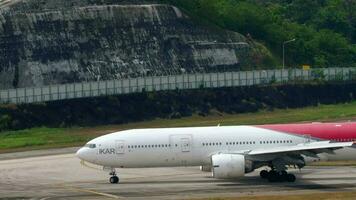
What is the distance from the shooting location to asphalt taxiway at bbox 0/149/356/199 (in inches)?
2194

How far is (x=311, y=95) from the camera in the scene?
127562 millimetres

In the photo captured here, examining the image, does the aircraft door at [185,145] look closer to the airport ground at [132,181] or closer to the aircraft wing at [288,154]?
the airport ground at [132,181]

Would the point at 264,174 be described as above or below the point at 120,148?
below

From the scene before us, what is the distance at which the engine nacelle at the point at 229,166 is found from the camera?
190 feet

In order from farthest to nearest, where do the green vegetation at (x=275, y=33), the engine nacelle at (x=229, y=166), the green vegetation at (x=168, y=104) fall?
the green vegetation at (x=275, y=33), the green vegetation at (x=168, y=104), the engine nacelle at (x=229, y=166)

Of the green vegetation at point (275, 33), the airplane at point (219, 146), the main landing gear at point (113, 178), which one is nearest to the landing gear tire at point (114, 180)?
the main landing gear at point (113, 178)

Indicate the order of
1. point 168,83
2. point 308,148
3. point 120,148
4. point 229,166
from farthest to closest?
1. point 168,83
2. point 120,148
3. point 229,166
4. point 308,148

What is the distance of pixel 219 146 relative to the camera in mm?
60531

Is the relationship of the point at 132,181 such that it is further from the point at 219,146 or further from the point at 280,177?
the point at 280,177

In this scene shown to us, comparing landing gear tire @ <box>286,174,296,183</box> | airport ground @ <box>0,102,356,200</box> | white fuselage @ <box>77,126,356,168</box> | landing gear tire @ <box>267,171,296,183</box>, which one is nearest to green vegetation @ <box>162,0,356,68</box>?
airport ground @ <box>0,102,356,200</box>

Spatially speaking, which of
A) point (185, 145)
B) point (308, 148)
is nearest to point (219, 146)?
point (185, 145)

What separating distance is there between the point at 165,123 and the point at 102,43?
2380 centimetres

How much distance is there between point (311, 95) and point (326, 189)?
72443 mm

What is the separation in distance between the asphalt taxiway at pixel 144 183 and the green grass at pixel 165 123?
48.2 ft
